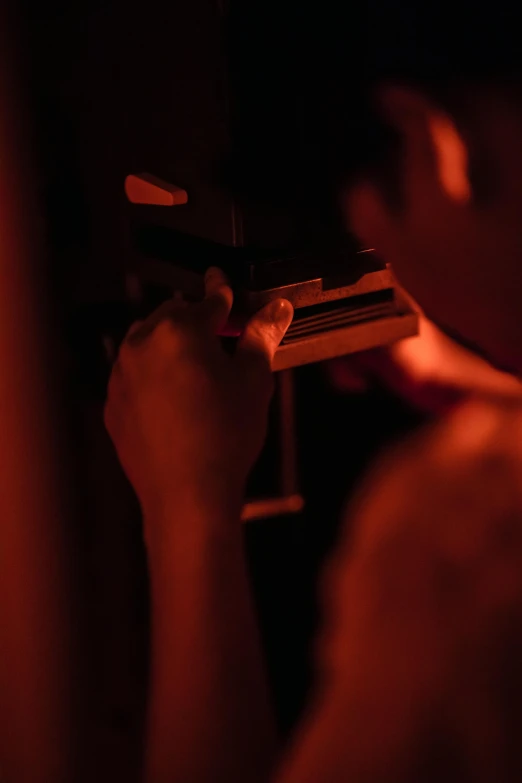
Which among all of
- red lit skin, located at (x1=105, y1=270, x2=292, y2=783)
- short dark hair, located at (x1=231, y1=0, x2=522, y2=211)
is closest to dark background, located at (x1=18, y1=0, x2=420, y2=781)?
short dark hair, located at (x1=231, y1=0, x2=522, y2=211)

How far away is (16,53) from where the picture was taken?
2.66 feet

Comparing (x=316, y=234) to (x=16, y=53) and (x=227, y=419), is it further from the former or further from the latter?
(x=16, y=53)

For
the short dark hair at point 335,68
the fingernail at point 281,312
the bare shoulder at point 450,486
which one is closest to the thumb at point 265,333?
the fingernail at point 281,312

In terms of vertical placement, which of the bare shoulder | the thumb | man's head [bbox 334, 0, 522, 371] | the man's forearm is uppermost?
man's head [bbox 334, 0, 522, 371]

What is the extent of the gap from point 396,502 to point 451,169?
29 cm

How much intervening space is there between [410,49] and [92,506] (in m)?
0.58

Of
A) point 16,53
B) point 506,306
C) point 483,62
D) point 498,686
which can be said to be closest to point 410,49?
point 483,62

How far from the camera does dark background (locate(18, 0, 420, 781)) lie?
0.78 meters

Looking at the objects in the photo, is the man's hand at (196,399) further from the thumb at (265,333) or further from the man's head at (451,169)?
the man's head at (451,169)

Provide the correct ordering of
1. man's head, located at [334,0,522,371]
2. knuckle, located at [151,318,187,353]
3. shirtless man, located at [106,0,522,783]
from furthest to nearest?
knuckle, located at [151,318,187,353] < man's head, located at [334,0,522,371] < shirtless man, located at [106,0,522,783]

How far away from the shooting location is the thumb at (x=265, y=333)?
0.78 m

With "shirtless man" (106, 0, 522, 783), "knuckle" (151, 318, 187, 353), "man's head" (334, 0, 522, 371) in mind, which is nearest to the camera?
"shirtless man" (106, 0, 522, 783)

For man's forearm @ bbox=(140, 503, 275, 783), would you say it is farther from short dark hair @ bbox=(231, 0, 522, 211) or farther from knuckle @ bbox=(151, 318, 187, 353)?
short dark hair @ bbox=(231, 0, 522, 211)

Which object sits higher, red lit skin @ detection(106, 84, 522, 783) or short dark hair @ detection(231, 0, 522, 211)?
short dark hair @ detection(231, 0, 522, 211)
